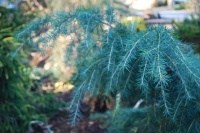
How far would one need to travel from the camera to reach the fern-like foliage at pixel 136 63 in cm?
180

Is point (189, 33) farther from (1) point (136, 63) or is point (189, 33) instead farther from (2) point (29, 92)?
(1) point (136, 63)

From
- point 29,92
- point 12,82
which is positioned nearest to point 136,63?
point 12,82

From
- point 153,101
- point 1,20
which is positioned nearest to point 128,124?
point 153,101

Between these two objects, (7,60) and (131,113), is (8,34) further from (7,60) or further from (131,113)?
(131,113)

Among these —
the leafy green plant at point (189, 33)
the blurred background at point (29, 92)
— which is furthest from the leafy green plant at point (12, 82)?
the leafy green plant at point (189, 33)

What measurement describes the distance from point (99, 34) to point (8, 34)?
1784mm

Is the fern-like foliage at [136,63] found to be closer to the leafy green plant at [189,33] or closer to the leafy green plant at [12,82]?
the leafy green plant at [12,82]

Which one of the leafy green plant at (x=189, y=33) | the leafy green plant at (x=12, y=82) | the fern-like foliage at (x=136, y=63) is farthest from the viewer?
the leafy green plant at (x=189, y=33)

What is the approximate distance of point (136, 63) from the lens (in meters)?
1.98

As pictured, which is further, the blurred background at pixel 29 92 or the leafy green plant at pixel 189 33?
the leafy green plant at pixel 189 33

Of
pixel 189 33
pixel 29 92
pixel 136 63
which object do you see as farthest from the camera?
pixel 189 33

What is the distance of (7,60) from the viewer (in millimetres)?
3670

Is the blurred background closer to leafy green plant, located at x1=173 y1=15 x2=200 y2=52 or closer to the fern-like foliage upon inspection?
leafy green plant, located at x1=173 y1=15 x2=200 y2=52

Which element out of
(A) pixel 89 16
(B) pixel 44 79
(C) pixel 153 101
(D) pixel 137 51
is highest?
(A) pixel 89 16
